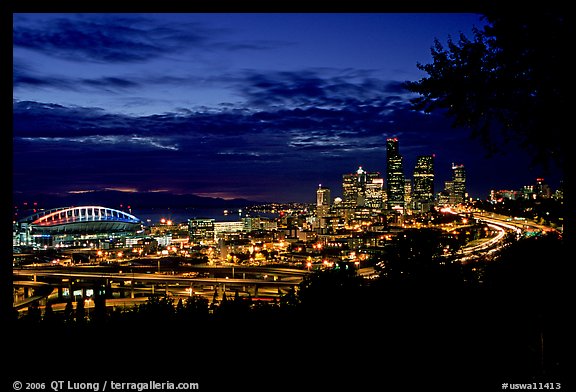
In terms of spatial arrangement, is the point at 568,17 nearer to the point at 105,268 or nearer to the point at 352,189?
the point at 105,268

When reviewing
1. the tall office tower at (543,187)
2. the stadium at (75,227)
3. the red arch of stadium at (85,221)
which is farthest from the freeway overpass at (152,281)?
the red arch of stadium at (85,221)

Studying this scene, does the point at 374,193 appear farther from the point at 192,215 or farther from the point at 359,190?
the point at 192,215

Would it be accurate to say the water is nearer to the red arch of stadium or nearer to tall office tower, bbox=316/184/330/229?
the red arch of stadium

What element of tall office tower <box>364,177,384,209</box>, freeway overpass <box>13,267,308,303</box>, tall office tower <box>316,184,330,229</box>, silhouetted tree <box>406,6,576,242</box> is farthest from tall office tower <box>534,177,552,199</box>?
tall office tower <box>364,177,384,209</box>

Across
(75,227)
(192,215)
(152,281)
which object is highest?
(192,215)

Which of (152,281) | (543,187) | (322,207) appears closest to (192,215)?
(322,207)

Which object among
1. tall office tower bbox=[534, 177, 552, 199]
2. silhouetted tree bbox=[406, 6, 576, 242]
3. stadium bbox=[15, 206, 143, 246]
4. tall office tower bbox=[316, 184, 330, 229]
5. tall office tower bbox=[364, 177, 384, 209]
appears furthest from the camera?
tall office tower bbox=[364, 177, 384, 209]

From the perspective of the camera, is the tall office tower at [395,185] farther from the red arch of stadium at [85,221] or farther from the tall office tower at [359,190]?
the red arch of stadium at [85,221]

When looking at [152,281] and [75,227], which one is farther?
[75,227]

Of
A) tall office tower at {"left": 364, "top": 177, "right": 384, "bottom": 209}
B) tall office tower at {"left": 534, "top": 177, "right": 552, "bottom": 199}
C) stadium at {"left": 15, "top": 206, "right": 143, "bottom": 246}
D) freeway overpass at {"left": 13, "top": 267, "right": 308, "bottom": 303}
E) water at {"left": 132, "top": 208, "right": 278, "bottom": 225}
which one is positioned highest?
tall office tower at {"left": 364, "top": 177, "right": 384, "bottom": 209}
